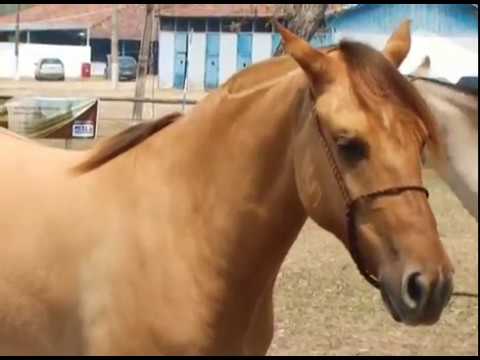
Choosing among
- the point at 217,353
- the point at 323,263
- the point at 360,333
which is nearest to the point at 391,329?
the point at 360,333

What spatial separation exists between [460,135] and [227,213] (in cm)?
253

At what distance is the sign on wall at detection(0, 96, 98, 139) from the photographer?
12352 mm

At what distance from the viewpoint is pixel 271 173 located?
2637 mm

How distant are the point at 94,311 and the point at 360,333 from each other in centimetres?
317

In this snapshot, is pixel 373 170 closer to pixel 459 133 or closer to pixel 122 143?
pixel 122 143

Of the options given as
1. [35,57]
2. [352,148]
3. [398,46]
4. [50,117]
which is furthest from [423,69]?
[35,57]

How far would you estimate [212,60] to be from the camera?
124 ft

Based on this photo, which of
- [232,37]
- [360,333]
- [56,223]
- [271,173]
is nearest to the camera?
[271,173]

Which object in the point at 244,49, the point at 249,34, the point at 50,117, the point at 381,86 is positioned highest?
the point at 381,86

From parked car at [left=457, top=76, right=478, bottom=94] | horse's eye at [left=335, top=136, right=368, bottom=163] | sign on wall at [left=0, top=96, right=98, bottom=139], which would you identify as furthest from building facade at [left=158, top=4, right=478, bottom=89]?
horse's eye at [left=335, top=136, right=368, bottom=163]

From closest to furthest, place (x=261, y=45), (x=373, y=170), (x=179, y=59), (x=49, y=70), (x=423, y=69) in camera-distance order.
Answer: (x=373, y=170), (x=423, y=69), (x=261, y=45), (x=179, y=59), (x=49, y=70)

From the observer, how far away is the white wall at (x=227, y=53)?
1471 inches

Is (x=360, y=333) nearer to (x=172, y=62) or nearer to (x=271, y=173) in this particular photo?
(x=271, y=173)

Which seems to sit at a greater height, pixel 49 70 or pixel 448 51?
pixel 448 51
